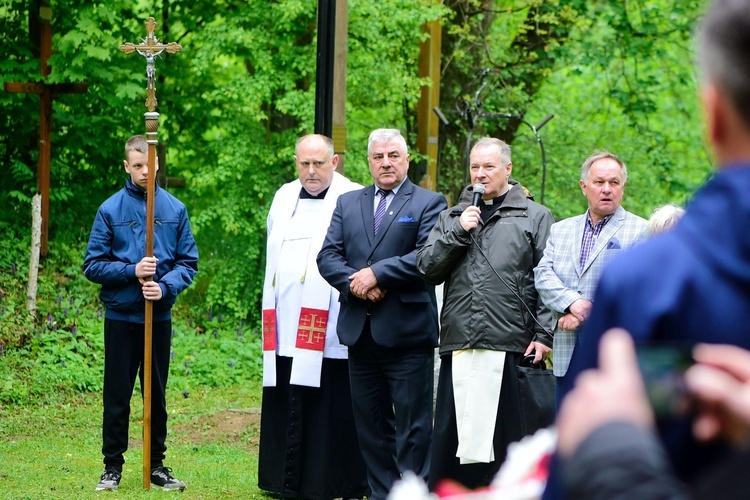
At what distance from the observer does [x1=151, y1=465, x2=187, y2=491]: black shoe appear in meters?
7.36

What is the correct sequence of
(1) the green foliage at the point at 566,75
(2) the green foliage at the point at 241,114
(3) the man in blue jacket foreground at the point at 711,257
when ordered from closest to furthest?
(3) the man in blue jacket foreground at the point at 711,257 → (2) the green foliage at the point at 241,114 → (1) the green foliage at the point at 566,75

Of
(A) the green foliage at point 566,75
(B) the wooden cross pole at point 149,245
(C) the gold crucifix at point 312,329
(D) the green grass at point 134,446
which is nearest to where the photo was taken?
(B) the wooden cross pole at point 149,245

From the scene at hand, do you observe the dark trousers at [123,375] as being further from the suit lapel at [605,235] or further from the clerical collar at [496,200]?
the suit lapel at [605,235]

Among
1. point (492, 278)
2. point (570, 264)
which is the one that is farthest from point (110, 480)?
point (570, 264)

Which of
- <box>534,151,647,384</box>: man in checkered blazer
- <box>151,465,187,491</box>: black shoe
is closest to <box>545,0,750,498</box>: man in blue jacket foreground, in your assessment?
<box>534,151,647,384</box>: man in checkered blazer

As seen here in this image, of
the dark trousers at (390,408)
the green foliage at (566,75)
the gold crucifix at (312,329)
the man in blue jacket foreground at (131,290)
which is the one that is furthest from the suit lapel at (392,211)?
the green foliage at (566,75)

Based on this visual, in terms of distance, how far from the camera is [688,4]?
51.3 feet

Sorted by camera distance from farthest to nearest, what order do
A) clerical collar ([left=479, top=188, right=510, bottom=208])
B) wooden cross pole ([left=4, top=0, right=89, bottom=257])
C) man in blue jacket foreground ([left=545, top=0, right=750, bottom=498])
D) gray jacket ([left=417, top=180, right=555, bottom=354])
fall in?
wooden cross pole ([left=4, top=0, right=89, bottom=257])
clerical collar ([left=479, top=188, right=510, bottom=208])
gray jacket ([left=417, top=180, right=555, bottom=354])
man in blue jacket foreground ([left=545, top=0, right=750, bottom=498])

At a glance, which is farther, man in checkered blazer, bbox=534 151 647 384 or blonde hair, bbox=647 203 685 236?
man in checkered blazer, bbox=534 151 647 384

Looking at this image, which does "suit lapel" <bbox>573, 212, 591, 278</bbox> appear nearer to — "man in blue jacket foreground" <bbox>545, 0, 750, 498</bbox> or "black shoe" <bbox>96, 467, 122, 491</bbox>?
"black shoe" <bbox>96, 467, 122, 491</bbox>

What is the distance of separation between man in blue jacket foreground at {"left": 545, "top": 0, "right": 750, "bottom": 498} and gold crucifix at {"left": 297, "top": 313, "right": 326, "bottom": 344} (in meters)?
5.77

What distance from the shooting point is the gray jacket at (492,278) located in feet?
20.4

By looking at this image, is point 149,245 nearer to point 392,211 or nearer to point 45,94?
point 392,211

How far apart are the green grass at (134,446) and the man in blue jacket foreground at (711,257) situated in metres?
6.19
